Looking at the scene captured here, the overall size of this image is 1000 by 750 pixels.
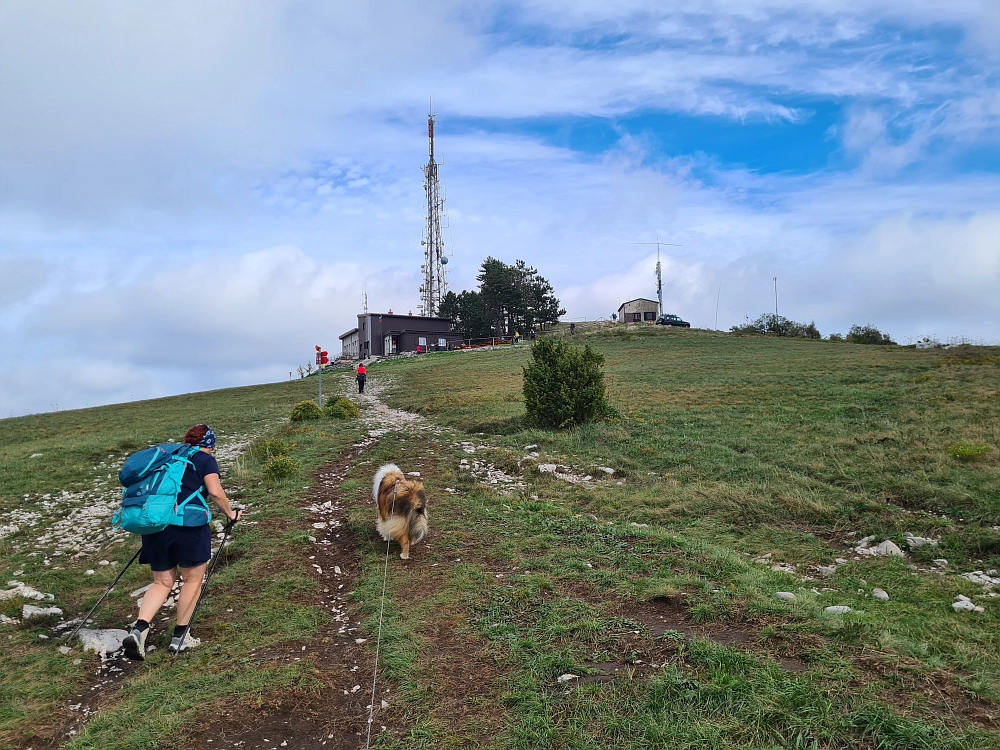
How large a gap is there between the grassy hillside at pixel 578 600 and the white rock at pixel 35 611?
135 mm

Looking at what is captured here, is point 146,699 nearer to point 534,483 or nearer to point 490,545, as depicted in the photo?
point 490,545

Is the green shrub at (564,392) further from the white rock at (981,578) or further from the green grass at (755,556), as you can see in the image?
the white rock at (981,578)

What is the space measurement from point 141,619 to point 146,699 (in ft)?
3.15

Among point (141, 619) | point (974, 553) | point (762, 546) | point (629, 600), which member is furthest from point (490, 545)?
point (974, 553)

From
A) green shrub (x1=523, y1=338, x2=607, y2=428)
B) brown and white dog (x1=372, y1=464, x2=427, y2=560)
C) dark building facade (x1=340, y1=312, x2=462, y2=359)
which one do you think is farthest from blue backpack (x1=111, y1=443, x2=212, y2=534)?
dark building facade (x1=340, y1=312, x2=462, y2=359)

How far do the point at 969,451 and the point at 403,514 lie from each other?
10.6 meters

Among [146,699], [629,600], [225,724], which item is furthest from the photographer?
[629,600]

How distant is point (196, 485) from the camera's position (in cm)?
578

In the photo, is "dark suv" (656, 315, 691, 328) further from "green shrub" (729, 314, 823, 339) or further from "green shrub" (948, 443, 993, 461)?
"green shrub" (948, 443, 993, 461)

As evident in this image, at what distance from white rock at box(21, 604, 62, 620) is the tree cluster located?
70.0m

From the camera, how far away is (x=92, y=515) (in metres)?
10.9

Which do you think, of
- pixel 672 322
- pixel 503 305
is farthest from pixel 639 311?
pixel 503 305

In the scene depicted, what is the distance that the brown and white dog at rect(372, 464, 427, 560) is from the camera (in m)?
8.05

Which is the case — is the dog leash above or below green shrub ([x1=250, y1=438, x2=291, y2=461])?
below
